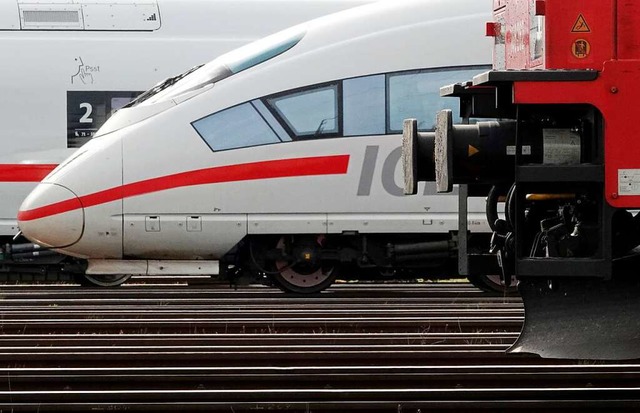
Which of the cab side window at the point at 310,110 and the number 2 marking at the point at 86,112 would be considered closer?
the cab side window at the point at 310,110

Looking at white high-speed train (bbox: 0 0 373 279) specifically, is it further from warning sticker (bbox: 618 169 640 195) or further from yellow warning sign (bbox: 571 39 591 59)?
warning sticker (bbox: 618 169 640 195)

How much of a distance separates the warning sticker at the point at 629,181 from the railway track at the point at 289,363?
112cm

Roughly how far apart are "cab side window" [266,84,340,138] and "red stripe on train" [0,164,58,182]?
3.45 m

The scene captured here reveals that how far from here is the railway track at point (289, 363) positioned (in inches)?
260

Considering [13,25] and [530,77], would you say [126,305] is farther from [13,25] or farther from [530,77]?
[530,77]

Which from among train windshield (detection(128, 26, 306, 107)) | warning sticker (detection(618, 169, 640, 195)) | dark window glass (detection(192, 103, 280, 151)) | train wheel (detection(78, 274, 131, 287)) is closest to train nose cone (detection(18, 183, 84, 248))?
train windshield (detection(128, 26, 306, 107))

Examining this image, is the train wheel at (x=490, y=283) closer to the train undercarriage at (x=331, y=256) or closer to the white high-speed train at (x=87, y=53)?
the train undercarriage at (x=331, y=256)

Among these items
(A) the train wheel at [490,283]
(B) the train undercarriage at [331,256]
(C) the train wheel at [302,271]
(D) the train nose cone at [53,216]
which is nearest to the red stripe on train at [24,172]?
(D) the train nose cone at [53,216]

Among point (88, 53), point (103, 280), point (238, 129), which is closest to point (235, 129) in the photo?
point (238, 129)

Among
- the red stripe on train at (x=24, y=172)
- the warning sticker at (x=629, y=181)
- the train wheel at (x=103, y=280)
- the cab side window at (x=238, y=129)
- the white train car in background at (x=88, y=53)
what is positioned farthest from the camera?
the train wheel at (x=103, y=280)

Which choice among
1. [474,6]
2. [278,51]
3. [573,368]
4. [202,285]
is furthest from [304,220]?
[573,368]

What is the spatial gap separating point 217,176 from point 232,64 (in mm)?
1082

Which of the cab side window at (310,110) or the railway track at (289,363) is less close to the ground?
the cab side window at (310,110)

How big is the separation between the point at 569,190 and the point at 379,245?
6695 mm
